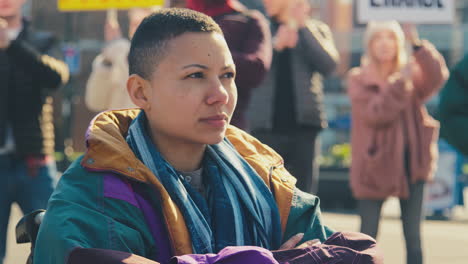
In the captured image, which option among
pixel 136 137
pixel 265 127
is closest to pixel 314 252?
Result: pixel 136 137

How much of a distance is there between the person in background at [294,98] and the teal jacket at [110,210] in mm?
3644

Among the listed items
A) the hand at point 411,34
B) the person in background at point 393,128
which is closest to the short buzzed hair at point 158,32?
the person in background at point 393,128

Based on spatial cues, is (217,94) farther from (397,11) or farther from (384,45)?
(397,11)

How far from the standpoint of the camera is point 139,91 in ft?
9.29

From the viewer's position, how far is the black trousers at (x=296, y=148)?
251 inches

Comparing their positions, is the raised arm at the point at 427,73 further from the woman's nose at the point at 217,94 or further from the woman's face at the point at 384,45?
the woman's nose at the point at 217,94

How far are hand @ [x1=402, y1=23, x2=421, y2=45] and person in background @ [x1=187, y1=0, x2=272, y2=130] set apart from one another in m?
2.43

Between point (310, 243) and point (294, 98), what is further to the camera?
point (294, 98)

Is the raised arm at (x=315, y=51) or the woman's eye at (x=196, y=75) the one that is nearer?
the woman's eye at (x=196, y=75)

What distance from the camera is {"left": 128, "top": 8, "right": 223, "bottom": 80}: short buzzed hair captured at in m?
2.75

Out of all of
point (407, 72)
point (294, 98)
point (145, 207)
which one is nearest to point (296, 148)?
point (294, 98)

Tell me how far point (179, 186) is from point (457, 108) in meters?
1.63

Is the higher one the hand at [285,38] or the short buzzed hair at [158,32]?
the short buzzed hair at [158,32]

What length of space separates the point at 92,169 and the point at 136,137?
0.21m
